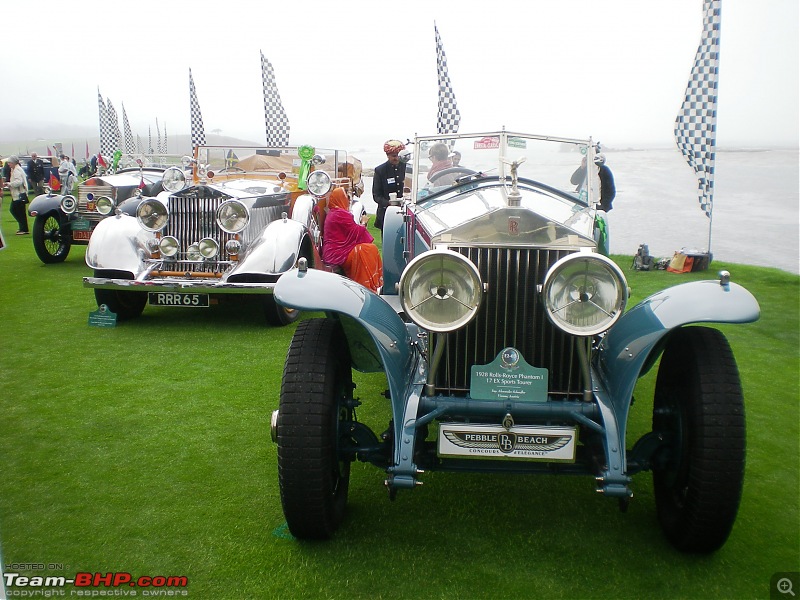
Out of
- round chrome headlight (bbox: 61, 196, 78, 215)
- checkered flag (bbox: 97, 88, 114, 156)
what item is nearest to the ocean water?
round chrome headlight (bbox: 61, 196, 78, 215)

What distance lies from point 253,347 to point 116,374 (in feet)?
3.85

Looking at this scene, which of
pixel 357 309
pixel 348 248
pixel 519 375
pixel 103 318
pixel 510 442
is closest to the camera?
pixel 510 442

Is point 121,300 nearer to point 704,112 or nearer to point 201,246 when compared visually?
point 201,246

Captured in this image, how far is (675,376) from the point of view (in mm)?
3031

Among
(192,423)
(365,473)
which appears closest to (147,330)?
(192,423)

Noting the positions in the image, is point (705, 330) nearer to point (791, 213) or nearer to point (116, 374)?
point (116, 374)

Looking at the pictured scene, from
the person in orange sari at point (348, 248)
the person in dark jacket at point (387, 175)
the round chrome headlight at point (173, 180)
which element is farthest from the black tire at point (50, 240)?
the person in dark jacket at point (387, 175)

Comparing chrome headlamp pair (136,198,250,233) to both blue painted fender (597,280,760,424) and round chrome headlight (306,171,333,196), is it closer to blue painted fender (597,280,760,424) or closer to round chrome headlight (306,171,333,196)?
round chrome headlight (306,171,333,196)

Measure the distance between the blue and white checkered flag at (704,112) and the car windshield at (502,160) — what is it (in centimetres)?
566

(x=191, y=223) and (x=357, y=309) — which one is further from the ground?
(x=191, y=223)

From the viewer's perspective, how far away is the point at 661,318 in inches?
114

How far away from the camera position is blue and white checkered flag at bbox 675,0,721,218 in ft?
28.7

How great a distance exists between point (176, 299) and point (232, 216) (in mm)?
970

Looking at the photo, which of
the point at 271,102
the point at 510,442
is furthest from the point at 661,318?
the point at 271,102
